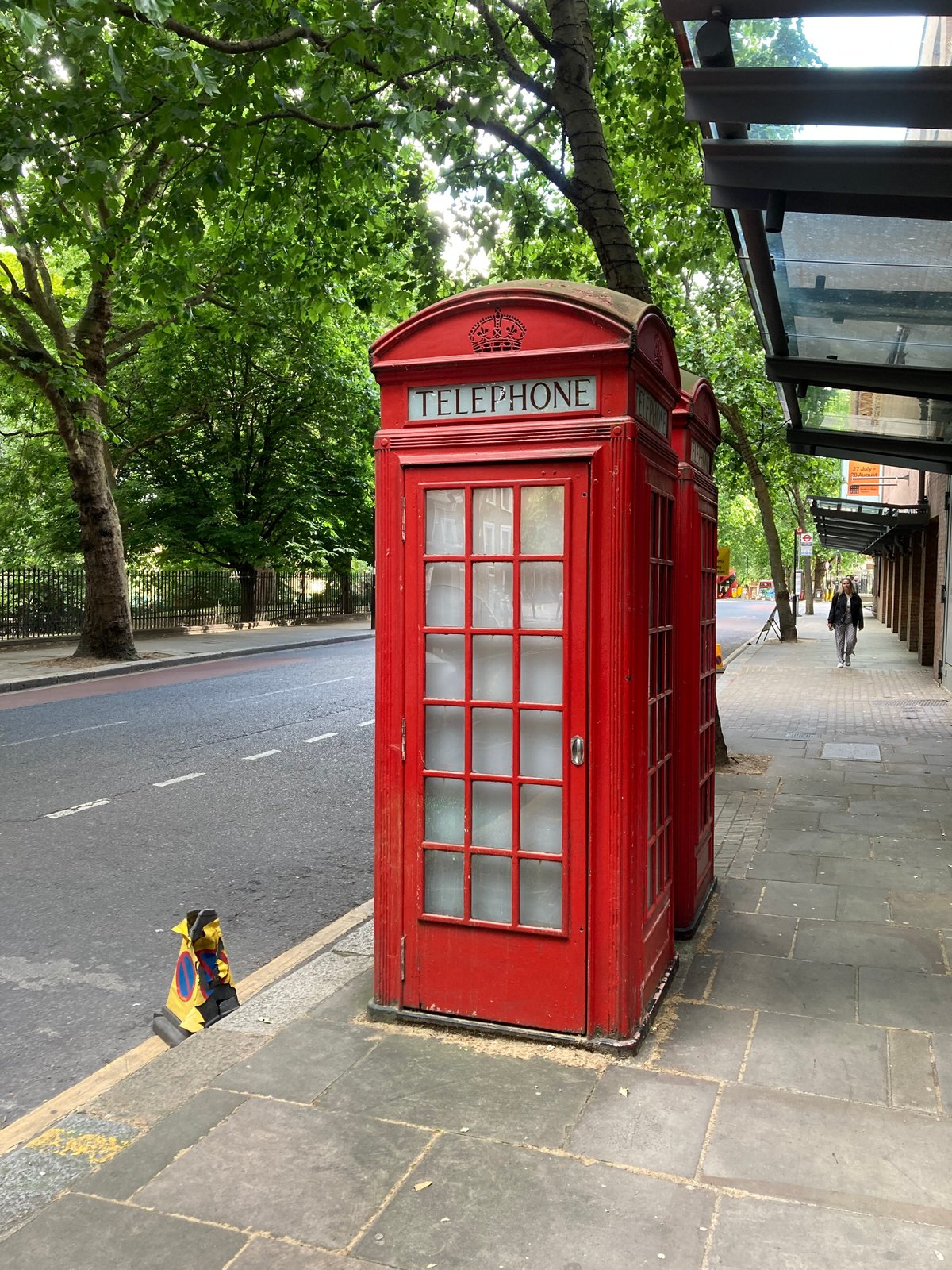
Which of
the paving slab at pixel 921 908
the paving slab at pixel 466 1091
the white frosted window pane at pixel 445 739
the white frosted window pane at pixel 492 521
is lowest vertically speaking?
the paving slab at pixel 921 908

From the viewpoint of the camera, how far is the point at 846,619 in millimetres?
20719

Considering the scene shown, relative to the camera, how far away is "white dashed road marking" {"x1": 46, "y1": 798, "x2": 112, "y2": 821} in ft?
25.3

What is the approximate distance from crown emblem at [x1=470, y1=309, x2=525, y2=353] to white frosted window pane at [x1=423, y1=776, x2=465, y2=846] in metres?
1.65

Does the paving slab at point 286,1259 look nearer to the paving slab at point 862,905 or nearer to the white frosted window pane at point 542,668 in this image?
the white frosted window pane at point 542,668

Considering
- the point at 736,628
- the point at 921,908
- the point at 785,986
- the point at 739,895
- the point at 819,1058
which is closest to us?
the point at 819,1058

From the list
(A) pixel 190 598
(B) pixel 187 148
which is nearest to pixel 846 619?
(B) pixel 187 148

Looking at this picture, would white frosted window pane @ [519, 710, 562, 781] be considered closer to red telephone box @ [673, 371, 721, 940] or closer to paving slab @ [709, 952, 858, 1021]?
red telephone box @ [673, 371, 721, 940]

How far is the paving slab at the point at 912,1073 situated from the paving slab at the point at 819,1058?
32 mm

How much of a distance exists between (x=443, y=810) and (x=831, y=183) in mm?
3497

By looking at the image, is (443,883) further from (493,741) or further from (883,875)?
(883,875)

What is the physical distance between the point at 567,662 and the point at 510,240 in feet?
31.2

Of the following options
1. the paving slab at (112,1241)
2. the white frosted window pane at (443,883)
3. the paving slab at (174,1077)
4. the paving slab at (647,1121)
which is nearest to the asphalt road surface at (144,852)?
the paving slab at (174,1077)

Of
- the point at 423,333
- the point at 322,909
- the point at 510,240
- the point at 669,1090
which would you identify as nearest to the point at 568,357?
the point at 423,333

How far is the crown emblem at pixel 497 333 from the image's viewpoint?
12.2ft
